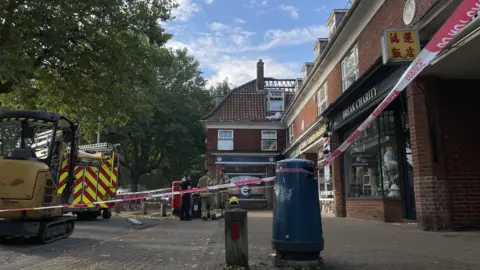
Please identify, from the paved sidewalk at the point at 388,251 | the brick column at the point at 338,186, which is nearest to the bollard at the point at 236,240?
the paved sidewalk at the point at 388,251

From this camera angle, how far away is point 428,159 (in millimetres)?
9266

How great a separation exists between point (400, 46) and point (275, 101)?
1020 inches

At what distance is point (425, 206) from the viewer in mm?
9133

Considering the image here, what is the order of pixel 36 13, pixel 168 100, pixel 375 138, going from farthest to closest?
pixel 168 100 → pixel 375 138 → pixel 36 13

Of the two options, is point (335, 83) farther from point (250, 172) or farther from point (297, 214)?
point (250, 172)

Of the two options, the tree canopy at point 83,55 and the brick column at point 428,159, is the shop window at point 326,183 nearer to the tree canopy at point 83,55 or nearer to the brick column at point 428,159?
the tree canopy at point 83,55

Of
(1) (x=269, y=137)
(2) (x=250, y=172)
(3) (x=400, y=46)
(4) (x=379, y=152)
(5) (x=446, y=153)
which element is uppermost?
(1) (x=269, y=137)

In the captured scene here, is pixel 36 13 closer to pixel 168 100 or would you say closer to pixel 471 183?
pixel 471 183

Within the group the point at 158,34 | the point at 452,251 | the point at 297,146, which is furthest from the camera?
the point at 297,146

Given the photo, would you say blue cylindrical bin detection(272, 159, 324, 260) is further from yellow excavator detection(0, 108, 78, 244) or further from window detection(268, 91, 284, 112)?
window detection(268, 91, 284, 112)

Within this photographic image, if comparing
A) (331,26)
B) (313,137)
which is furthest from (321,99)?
(331,26)

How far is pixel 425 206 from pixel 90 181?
1129cm

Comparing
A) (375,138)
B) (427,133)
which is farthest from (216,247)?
(375,138)

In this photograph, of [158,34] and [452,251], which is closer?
[452,251]
